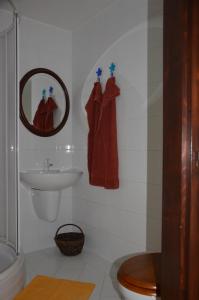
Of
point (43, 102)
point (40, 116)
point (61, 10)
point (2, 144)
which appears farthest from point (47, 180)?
point (61, 10)

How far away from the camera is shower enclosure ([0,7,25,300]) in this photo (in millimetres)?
1989

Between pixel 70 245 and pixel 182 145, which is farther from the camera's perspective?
pixel 70 245

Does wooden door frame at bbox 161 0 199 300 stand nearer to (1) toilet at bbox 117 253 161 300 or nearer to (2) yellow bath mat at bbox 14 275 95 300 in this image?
(1) toilet at bbox 117 253 161 300

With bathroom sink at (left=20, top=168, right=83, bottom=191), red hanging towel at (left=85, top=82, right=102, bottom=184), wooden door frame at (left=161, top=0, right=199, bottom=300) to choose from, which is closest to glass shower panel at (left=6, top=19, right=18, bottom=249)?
bathroom sink at (left=20, top=168, right=83, bottom=191)

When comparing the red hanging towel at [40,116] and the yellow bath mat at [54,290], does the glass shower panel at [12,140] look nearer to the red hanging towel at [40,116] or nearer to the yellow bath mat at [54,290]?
the yellow bath mat at [54,290]

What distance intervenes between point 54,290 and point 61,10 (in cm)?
251

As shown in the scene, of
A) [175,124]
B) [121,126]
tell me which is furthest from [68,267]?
[175,124]

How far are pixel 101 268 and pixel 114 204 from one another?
1.90ft

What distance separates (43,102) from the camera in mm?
2762

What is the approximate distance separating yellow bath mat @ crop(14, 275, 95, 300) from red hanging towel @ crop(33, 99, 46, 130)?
1.46 metres

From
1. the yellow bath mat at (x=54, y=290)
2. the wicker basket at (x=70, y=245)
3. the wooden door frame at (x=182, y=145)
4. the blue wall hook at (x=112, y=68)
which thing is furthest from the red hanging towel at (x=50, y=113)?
the wooden door frame at (x=182, y=145)

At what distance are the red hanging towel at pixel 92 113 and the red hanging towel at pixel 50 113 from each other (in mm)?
452

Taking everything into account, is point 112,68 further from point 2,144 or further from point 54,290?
point 54,290

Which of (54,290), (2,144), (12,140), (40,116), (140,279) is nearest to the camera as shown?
(140,279)
